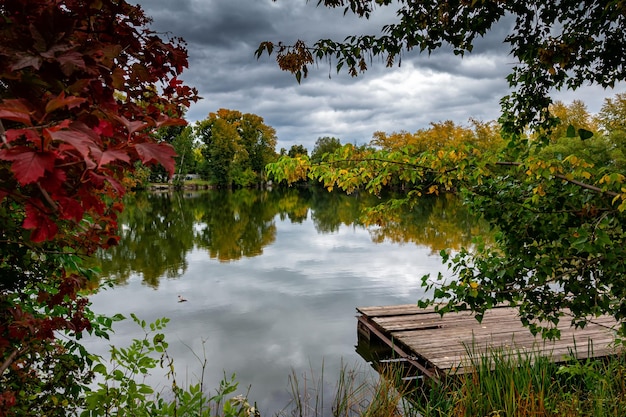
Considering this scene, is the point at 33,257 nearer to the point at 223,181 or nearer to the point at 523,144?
the point at 523,144

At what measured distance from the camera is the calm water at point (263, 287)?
8836 millimetres

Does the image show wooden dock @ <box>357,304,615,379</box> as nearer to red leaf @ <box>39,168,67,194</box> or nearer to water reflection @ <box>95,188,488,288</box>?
water reflection @ <box>95,188,488,288</box>

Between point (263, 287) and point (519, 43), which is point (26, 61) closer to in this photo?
point (519, 43)

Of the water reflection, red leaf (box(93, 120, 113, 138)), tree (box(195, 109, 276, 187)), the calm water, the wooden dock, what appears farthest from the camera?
tree (box(195, 109, 276, 187))

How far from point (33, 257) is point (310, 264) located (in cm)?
1494

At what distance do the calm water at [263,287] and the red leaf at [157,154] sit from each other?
4566mm

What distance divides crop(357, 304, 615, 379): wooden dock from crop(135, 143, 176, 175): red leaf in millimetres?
5576

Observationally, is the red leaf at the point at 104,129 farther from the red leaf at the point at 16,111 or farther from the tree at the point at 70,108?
the red leaf at the point at 16,111

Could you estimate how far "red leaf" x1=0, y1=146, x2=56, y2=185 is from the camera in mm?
881

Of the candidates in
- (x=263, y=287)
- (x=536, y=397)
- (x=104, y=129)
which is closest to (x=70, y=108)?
(x=104, y=129)

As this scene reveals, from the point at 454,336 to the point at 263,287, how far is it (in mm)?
7250

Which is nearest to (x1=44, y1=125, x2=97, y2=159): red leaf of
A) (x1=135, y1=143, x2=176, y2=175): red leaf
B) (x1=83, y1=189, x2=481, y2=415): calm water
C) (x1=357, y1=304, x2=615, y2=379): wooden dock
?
(x1=135, y1=143, x2=176, y2=175): red leaf

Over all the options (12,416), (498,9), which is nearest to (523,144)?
(498,9)

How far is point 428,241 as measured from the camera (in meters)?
22.0
